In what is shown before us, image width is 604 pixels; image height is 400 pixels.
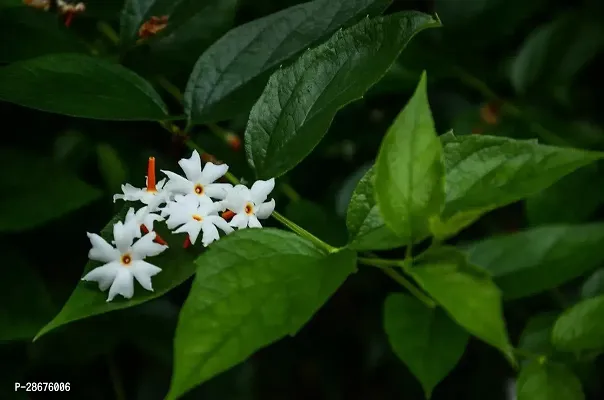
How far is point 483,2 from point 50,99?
0.66 m

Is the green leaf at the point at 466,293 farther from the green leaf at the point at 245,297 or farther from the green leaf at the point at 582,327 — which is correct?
the green leaf at the point at 582,327

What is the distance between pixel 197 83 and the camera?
704 mm

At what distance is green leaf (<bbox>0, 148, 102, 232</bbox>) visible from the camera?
71 centimetres

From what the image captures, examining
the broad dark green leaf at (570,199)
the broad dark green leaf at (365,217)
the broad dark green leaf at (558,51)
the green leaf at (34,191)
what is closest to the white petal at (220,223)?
the broad dark green leaf at (365,217)

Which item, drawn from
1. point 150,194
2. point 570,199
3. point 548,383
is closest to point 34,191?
point 150,194

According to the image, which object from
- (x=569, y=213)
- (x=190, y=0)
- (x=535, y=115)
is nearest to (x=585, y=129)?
(x=535, y=115)

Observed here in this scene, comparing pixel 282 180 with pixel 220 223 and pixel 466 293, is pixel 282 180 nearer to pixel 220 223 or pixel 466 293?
pixel 220 223

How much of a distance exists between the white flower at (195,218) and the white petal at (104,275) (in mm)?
59

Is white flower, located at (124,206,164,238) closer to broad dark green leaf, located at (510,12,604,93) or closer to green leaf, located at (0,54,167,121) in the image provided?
green leaf, located at (0,54,167,121)

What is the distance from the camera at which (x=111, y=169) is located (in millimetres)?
800

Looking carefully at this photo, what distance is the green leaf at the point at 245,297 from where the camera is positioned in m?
0.45

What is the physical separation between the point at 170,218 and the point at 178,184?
46mm

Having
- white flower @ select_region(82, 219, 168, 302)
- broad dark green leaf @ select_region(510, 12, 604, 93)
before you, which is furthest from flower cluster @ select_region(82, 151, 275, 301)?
broad dark green leaf @ select_region(510, 12, 604, 93)

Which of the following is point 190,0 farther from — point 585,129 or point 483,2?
point 585,129
